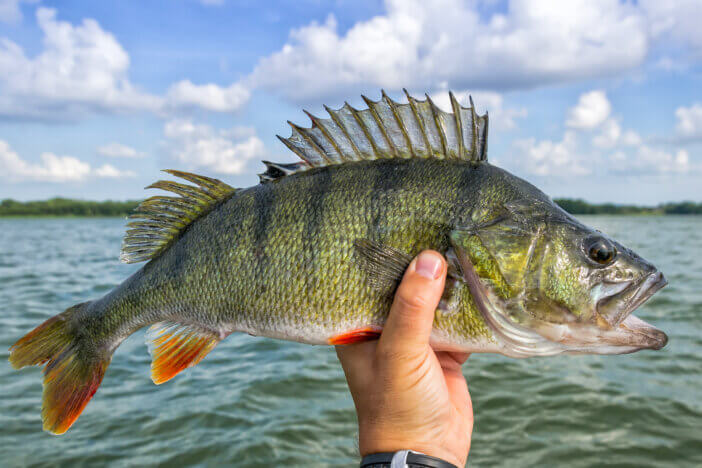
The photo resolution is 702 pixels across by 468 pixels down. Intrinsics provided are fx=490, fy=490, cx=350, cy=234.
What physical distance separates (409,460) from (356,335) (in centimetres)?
61

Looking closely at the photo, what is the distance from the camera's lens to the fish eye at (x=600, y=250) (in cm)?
226

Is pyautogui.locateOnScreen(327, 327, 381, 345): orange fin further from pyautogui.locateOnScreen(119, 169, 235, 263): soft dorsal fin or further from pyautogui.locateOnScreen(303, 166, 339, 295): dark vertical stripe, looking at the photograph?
pyautogui.locateOnScreen(119, 169, 235, 263): soft dorsal fin

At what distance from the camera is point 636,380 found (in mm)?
8391

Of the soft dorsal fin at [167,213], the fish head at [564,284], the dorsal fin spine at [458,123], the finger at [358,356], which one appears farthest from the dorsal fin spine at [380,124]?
the finger at [358,356]

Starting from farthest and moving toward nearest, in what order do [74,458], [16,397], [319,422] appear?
[16,397], [319,422], [74,458]

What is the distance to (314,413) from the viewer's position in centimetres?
732

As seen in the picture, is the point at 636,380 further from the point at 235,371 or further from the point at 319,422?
the point at 235,371

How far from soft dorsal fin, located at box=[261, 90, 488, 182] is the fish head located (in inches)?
21.0

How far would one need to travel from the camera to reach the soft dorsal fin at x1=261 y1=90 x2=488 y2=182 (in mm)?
2584

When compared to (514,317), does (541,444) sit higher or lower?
lower

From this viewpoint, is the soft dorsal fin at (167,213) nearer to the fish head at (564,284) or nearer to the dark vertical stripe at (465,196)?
the dark vertical stripe at (465,196)

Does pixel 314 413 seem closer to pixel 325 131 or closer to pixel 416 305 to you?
pixel 325 131

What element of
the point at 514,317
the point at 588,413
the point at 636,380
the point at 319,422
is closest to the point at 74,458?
the point at 319,422

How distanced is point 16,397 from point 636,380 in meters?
10.3
